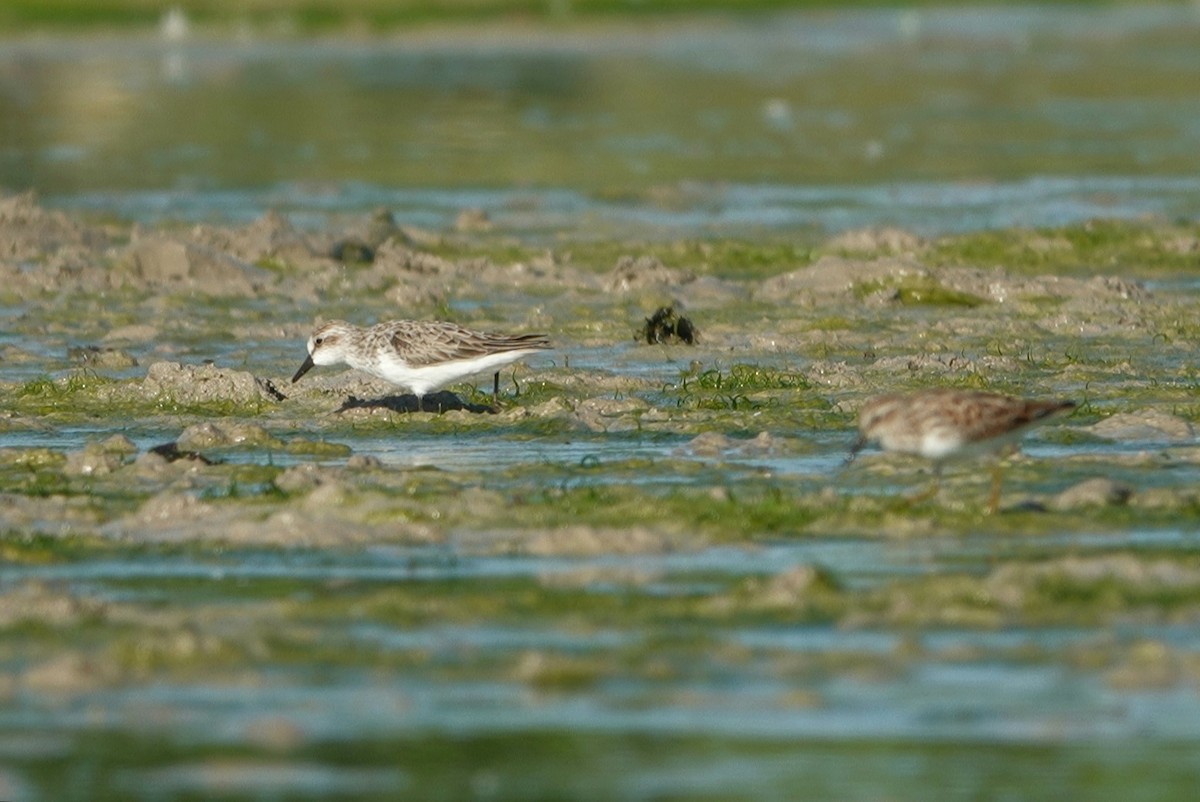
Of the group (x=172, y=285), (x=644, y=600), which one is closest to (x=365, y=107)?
(x=172, y=285)

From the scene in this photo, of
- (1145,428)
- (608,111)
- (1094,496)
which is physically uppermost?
(608,111)

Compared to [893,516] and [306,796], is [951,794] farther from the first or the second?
[893,516]

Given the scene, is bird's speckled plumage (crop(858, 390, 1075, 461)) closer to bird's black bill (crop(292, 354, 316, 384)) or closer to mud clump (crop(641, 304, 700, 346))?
bird's black bill (crop(292, 354, 316, 384))

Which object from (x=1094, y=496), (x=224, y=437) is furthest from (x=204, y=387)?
(x=1094, y=496)

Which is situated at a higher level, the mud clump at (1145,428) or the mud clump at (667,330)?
the mud clump at (667,330)

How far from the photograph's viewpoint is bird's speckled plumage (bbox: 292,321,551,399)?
14320 mm

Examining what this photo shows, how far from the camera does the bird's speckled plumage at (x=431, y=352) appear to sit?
47.0 feet

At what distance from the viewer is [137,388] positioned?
15.5 meters

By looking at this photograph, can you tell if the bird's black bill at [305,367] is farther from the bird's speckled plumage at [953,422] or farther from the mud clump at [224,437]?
the bird's speckled plumage at [953,422]

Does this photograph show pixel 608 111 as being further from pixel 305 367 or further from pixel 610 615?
pixel 610 615

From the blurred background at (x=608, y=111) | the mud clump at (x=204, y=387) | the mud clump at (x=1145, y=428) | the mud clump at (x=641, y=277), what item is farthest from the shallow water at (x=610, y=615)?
the blurred background at (x=608, y=111)

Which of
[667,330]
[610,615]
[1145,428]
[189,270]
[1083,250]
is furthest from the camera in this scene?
[1083,250]

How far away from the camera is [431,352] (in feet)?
47.1

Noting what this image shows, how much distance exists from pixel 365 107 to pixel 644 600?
35256 millimetres
